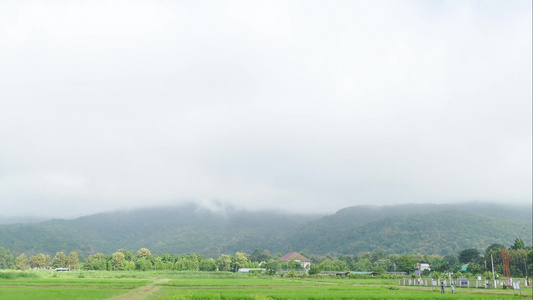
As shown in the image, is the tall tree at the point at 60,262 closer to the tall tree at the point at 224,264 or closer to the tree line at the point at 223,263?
the tree line at the point at 223,263

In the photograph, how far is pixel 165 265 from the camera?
149 meters

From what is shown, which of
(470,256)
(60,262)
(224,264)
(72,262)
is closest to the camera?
(470,256)

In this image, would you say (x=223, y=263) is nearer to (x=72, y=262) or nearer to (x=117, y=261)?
(x=117, y=261)

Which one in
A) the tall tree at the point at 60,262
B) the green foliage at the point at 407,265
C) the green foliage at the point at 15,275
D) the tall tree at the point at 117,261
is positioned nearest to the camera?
the green foliage at the point at 15,275

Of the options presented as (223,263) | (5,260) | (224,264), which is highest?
(5,260)

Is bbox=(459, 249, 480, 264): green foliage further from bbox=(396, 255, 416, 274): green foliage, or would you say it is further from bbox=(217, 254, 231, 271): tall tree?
bbox=(217, 254, 231, 271): tall tree

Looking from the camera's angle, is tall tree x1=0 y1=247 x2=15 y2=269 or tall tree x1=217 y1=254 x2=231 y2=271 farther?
tall tree x1=0 y1=247 x2=15 y2=269

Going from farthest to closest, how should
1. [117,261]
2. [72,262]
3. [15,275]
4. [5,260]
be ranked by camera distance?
1. [5,260]
2. [72,262]
3. [117,261]
4. [15,275]

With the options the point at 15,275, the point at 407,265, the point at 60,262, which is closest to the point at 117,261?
the point at 60,262

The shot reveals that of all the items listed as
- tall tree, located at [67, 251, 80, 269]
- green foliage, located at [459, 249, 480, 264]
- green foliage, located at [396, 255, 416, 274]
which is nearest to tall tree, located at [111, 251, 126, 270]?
tall tree, located at [67, 251, 80, 269]

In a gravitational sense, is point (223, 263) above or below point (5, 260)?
below

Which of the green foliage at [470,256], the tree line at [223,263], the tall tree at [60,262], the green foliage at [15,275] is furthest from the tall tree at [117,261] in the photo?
the green foliage at [470,256]

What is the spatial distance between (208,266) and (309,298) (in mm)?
111343

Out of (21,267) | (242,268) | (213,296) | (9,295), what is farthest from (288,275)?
(21,267)
